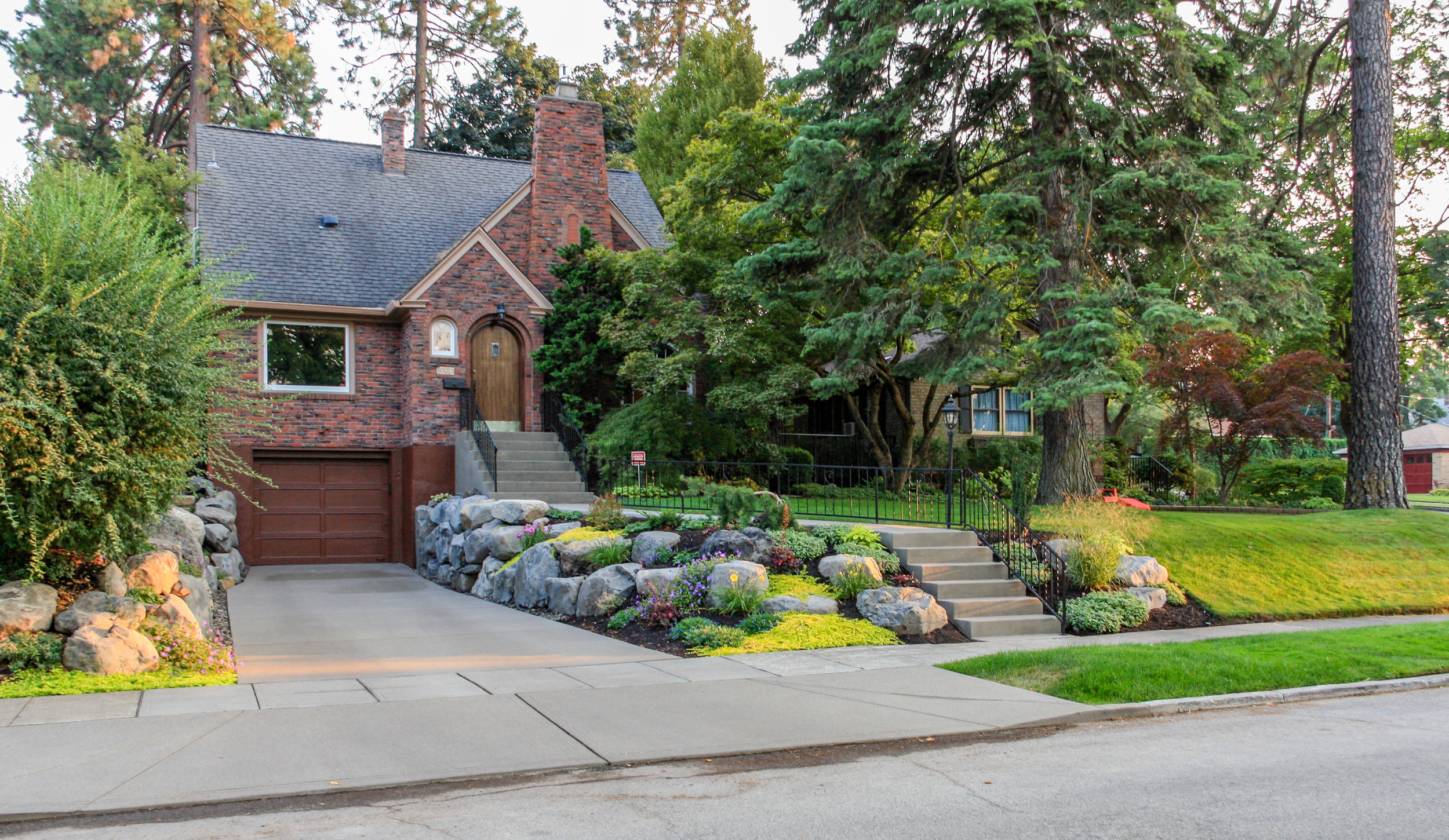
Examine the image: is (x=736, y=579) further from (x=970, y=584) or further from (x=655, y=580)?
(x=970, y=584)

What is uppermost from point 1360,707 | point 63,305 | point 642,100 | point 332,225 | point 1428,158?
point 642,100

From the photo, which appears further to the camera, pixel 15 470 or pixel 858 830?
pixel 15 470

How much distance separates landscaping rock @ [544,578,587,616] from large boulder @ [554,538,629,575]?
0.23 metres

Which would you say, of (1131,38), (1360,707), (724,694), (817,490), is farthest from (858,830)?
(817,490)

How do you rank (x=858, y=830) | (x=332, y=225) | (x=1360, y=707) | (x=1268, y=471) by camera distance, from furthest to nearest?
1. (x=1268, y=471)
2. (x=332, y=225)
3. (x=1360, y=707)
4. (x=858, y=830)

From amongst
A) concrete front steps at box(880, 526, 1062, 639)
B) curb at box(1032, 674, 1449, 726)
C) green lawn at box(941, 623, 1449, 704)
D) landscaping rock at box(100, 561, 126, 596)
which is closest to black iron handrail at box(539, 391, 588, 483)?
concrete front steps at box(880, 526, 1062, 639)

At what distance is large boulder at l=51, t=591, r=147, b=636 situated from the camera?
825 cm

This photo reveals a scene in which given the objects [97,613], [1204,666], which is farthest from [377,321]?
[1204,666]

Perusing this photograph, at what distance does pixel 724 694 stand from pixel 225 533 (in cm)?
1206

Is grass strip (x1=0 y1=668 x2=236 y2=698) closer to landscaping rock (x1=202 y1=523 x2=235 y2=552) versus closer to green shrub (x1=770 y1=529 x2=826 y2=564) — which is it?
green shrub (x1=770 y1=529 x2=826 y2=564)

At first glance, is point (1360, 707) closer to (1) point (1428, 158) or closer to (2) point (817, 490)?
(2) point (817, 490)

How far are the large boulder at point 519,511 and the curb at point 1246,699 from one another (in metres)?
9.62

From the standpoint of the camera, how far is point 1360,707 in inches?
310

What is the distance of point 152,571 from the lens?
9.20 meters
